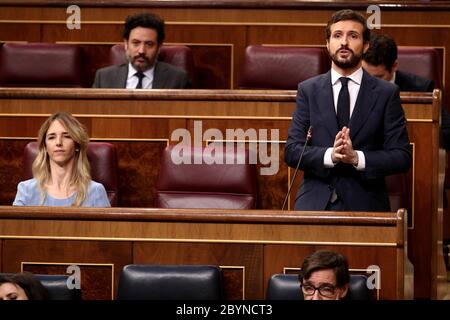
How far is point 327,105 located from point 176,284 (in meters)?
0.49

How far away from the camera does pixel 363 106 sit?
6.50 ft

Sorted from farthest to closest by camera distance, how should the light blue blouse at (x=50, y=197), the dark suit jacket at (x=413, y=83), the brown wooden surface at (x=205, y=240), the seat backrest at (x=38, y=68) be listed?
the seat backrest at (x=38, y=68) < the dark suit jacket at (x=413, y=83) < the light blue blouse at (x=50, y=197) < the brown wooden surface at (x=205, y=240)

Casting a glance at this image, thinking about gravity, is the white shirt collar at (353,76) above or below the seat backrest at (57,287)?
above

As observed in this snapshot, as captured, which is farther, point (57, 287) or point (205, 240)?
point (205, 240)

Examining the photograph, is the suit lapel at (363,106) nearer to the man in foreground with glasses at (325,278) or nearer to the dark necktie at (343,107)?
the dark necktie at (343,107)

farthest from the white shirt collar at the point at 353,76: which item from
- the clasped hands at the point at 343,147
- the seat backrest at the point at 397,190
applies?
the seat backrest at the point at 397,190

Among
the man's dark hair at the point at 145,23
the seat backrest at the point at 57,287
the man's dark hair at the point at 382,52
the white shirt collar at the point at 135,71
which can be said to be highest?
the man's dark hair at the point at 145,23

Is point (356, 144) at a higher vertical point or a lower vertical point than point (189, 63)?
lower

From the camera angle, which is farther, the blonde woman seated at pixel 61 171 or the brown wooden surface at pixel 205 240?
the blonde woman seated at pixel 61 171

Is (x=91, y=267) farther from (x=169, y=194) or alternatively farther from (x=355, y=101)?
(x=355, y=101)

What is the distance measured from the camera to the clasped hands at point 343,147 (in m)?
1.87

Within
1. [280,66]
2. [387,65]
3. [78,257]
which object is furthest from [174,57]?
[78,257]

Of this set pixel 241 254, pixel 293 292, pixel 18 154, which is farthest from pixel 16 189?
pixel 293 292

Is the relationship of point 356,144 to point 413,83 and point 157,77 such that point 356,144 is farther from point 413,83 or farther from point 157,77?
point 157,77
